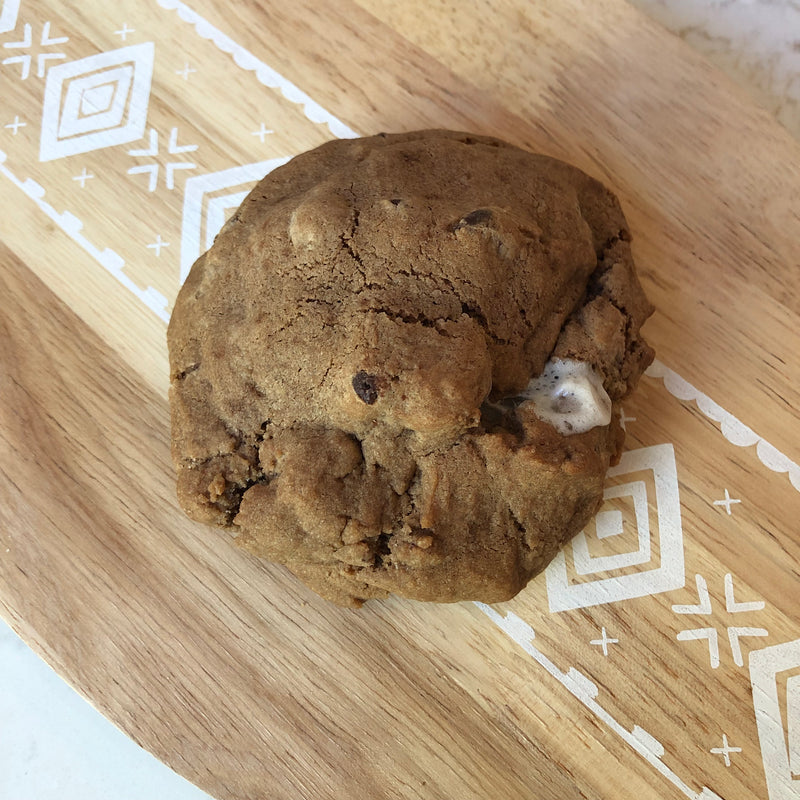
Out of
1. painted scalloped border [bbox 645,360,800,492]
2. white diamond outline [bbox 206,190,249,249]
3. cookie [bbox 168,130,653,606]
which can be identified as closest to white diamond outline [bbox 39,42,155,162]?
white diamond outline [bbox 206,190,249,249]

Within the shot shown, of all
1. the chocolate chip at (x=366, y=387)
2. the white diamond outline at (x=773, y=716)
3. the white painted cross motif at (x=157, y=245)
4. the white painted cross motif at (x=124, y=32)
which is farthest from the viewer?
the white painted cross motif at (x=124, y=32)

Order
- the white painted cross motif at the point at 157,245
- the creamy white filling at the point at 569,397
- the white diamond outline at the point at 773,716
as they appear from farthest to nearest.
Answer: the white painted cross motif at the point at 157,245, the white diamond outline at the point at 773,716, the creamy white filling at the point at 569,397

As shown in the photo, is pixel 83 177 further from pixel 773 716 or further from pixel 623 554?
pixel 773 716

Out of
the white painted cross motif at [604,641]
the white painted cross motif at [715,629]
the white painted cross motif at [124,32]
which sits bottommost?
the white painted cross motif at [604,641]

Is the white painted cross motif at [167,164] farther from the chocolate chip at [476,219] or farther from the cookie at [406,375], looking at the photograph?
the chocolate chip at [476,219]

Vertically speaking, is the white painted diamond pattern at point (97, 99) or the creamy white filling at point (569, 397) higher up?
the creamy white filling at point (569, 397)

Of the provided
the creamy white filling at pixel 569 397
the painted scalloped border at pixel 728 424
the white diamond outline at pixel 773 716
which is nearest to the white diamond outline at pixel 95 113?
the creamy white filling at pixel 569 397

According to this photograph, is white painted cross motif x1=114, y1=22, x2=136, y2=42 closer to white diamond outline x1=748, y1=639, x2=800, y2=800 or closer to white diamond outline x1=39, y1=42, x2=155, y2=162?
white diamond outline x1=39, y1=42, x2=155, y2=162

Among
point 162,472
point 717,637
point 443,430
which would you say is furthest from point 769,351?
point 162,472
